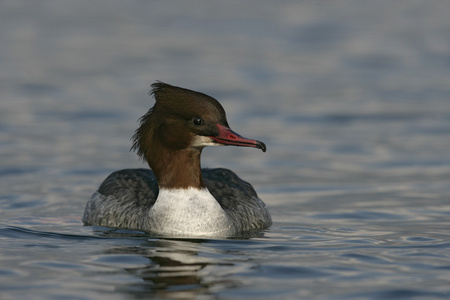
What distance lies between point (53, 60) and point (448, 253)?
1262 cm

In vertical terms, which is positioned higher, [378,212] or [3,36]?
[3,36]

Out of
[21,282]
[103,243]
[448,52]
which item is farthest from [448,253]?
[448,52]

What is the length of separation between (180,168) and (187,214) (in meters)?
0.48

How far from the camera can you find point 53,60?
2055 centimetres

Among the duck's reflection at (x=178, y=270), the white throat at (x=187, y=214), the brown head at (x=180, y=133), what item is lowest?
the duck's reflection at (x=178, y=270)

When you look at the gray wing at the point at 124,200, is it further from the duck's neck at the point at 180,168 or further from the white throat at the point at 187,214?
the duck's neck at the point at 180,168

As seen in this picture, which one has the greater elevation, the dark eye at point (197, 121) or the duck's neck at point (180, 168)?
the dark eye at point (197, 121)

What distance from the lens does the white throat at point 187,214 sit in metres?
10.4

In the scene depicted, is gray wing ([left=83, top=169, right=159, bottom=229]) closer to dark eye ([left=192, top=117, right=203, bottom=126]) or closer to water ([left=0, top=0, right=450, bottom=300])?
water ([left=0, top=0, right=450, bottom=300])

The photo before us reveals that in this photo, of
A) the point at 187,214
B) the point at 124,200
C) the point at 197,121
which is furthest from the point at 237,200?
the point at 197,121

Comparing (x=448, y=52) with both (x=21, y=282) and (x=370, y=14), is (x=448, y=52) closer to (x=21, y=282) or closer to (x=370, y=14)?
(x=370, y=14)

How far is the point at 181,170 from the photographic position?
10.5 metres

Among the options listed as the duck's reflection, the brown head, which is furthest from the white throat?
the duck's reflection

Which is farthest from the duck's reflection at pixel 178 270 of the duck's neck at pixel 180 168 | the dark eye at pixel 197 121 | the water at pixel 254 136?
the dark eye at pixel 197 121
